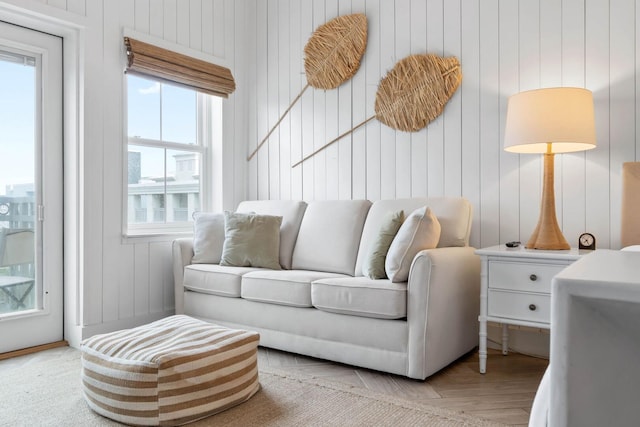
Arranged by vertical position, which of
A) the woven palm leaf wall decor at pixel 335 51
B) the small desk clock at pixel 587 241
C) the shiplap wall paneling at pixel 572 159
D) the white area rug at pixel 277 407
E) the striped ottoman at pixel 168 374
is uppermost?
the woven palm leaf wall decor at pixel 335 51

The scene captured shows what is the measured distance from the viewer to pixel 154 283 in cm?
355

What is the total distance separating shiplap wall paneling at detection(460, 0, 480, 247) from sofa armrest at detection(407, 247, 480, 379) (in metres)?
0.50

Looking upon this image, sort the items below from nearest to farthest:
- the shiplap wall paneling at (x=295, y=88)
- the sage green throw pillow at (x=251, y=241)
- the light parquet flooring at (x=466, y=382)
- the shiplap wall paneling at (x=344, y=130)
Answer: the light parquet flooring at (x=466, y=382) → the sage green throw pillow at (x=251, y=241) → the shiplap wall paneling at (x=344, y=130) → the shiplap wall paneling at (x=295, y=88)

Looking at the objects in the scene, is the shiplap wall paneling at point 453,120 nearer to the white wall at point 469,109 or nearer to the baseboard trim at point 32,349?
the white wall at point 469,109

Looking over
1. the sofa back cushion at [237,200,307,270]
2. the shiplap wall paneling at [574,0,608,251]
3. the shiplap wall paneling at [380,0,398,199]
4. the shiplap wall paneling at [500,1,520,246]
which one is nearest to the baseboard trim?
the sofa back cushion at [237,200,307,270]

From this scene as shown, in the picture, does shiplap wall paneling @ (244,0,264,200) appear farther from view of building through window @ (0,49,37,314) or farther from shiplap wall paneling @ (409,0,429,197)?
view of building through window @ (0,49,37,314)

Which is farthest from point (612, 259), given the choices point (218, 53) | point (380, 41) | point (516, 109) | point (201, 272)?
point (218, 53)

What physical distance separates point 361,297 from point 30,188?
219cm

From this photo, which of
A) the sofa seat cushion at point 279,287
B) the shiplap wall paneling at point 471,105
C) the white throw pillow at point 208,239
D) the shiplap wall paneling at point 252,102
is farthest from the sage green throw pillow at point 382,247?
the shiplap wall paneling at point 252,102

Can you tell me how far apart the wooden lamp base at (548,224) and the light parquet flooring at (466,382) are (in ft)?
2.22

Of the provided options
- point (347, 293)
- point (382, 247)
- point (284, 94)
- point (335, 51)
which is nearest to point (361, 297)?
point (347, 293)

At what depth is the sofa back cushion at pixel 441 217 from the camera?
9.46ft

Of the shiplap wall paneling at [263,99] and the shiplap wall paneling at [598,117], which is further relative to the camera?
the shiplap wall paneling at [263,99]

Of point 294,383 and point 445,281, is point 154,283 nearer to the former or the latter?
point 294,383
